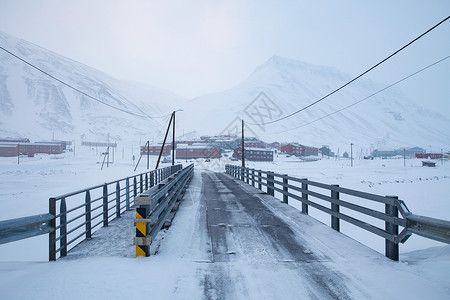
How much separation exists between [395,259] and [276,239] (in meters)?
2.26

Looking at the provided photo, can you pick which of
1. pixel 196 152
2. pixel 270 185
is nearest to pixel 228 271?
pixel 270 185

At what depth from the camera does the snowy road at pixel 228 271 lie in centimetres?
350

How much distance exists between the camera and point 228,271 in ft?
13.7

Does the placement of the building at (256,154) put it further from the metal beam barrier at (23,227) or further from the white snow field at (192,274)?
the metal beam barrier at (23,227)

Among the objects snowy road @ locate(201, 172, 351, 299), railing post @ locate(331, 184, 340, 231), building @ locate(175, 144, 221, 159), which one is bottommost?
snowy road @ locate(201, 172, 351, 299)

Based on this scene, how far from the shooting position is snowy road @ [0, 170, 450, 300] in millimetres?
3498

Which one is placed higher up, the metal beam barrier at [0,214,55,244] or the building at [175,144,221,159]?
the building at [175,144,221,159]

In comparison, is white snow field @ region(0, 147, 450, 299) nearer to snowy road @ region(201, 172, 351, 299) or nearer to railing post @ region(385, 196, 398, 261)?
snowy road @ region(201, 172, 351, 299)

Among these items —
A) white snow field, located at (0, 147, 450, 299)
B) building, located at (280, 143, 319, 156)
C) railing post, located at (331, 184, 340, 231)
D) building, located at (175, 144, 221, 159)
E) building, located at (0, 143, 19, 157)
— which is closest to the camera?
white snow field, located at (0, 147, 450, 299)

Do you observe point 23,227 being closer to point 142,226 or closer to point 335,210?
point 142,226

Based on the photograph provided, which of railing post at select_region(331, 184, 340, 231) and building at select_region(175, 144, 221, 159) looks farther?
building at select_region(175, 144, 221, 159)

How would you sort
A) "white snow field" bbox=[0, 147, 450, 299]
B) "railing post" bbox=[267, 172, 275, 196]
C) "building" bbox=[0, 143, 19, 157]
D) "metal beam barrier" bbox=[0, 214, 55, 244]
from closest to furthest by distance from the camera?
"white snow field" bbox=[0, 147, 450, 299]
"metal beam barrier" bbox=[0, 214, 55, 244]
"railing post" bbox=[267, 172, 275, 196]
"building" bbox=[0, 143, 19, 157]

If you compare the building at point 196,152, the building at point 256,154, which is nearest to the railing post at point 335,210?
the building at point 256,154

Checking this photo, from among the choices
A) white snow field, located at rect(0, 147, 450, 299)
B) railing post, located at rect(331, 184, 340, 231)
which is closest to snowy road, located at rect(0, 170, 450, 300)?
white snow field, located at rect(0, 147, 450, 299)
